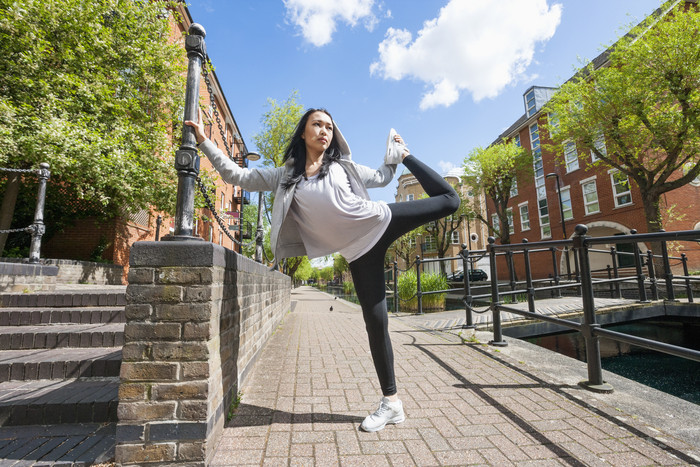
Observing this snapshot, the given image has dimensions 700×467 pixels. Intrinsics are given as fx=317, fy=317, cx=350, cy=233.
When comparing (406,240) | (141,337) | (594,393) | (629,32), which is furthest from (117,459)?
(406,240)

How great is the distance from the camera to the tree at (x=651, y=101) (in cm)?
1230

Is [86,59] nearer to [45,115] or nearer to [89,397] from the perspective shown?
[45,115]

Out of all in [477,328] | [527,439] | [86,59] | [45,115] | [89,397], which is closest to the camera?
[527,439]

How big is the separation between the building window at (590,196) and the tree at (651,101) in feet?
27.1

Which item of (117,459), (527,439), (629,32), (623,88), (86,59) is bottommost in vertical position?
(527,439)

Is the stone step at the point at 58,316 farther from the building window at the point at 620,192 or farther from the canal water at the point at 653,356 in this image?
the building window at the point at 620,192

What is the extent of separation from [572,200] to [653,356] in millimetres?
23634

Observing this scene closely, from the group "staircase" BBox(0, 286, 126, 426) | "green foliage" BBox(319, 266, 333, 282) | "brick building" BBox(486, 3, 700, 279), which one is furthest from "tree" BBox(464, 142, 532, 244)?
"green foliage" BBox(319, 266, 333, 282)

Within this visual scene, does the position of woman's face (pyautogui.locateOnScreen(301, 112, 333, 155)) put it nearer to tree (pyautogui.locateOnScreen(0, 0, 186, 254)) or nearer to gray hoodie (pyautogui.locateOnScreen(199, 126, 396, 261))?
gray hoodie (pyautogui.locateOnScreen(199, 126, 396, 261))

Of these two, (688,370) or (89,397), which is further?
(688,370)

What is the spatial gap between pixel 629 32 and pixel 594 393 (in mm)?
19746

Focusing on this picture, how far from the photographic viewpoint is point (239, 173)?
82.4 inches

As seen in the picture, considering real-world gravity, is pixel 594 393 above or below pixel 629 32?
below

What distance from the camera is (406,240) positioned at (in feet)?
133
